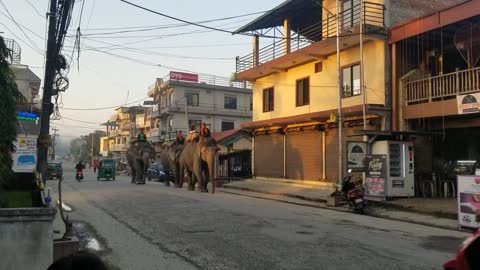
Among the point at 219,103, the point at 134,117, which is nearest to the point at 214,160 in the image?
the point at 219,103

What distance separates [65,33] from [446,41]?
1514 cm

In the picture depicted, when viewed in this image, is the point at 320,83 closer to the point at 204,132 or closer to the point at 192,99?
the point at 204,132

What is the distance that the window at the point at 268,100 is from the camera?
1234 inches

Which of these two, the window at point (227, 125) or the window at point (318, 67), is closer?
the window at point (318, 67)

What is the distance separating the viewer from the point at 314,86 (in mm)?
26453

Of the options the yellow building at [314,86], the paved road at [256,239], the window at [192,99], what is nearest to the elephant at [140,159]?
the yellow building at [314,86]

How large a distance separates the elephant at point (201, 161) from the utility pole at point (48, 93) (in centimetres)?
1182

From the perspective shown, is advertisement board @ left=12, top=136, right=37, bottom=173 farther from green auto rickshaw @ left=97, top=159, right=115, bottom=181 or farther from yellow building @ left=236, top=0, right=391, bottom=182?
green auto rickshaw @ left=97, top=159, right=115, bottom=181

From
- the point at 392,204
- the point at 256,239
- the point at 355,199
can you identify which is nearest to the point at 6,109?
the point at 256,239

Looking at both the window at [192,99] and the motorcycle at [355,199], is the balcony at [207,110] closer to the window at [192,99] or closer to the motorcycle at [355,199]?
the window at [192,99]

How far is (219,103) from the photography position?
6088 centimetres

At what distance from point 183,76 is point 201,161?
3792 centimetres

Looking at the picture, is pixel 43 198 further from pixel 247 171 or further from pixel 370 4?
pixel 247 171

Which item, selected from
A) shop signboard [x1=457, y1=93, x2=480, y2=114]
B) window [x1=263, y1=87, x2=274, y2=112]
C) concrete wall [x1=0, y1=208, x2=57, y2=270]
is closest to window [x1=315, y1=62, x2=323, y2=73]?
window [x1=263, y1=87, x2=274, y2=112]
